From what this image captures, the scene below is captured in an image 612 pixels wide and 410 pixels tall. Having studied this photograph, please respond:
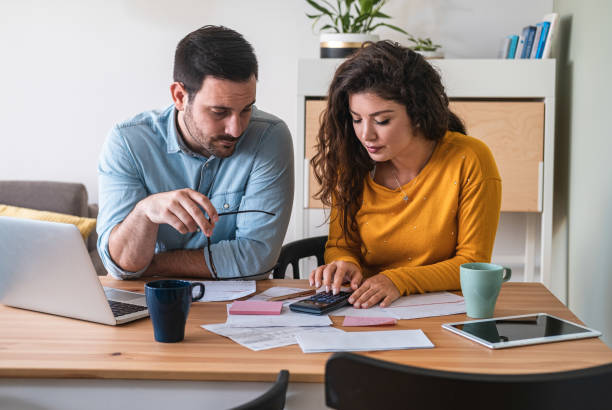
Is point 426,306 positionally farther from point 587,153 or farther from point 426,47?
point 426,47

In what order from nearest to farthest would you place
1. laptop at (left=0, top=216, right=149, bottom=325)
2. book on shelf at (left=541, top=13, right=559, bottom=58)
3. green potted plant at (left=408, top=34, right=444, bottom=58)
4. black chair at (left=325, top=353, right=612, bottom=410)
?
black chair at (left=325, top=353, right=612, bottom=410), laptop at (left=0, top=216, right=149, bottom=325), book on shelf at (left=541, top=13, right=559, bottom=58), green potted plant at (left=408, top=34, right=444, bottom=58)

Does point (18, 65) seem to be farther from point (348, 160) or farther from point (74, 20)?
point (348, 160)

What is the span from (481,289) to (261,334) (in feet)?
1.43

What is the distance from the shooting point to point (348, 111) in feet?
5.71

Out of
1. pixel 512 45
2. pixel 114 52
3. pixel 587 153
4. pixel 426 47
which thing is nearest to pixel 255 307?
pixel 587 153

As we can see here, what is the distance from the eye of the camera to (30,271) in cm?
118

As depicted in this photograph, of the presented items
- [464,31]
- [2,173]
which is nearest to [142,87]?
[2,173]

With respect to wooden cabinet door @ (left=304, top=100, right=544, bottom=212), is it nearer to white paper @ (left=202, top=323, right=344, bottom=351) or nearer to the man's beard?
the man's beard

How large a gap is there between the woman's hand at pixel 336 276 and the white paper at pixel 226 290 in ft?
0.49

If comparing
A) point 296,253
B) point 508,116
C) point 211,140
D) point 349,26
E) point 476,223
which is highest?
point 349,26

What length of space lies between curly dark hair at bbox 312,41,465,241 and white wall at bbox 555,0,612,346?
2.53 ft

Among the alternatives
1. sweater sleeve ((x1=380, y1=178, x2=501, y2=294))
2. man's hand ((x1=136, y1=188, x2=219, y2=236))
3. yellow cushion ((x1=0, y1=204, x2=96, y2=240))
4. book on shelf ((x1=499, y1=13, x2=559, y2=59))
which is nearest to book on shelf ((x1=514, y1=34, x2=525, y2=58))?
book on shelf ((x1=499, y1=13, x2=559, y2=59))

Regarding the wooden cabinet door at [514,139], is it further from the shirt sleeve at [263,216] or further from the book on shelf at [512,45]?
A: the shirt sleeve at [263,216]

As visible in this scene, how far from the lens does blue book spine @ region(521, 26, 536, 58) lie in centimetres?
273
